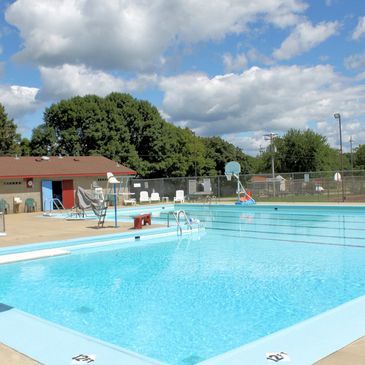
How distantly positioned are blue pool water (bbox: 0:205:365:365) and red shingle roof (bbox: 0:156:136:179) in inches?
573

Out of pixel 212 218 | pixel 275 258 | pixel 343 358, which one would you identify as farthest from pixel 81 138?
pixel 343 358

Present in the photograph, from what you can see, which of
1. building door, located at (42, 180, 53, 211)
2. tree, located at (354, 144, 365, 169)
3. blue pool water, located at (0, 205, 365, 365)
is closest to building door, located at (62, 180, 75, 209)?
Result: building door, located at (42, 180, 53, 211)

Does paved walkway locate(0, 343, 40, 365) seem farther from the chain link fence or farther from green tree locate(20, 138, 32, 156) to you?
green tree locate(20, 138, 32, 156)

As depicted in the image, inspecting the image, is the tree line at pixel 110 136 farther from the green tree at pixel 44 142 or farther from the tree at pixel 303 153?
the tree at pixel 303 153

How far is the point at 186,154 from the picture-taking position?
50.1 meters

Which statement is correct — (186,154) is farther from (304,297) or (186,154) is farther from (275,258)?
(304,297)

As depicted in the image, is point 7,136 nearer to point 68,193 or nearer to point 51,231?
point 68,193

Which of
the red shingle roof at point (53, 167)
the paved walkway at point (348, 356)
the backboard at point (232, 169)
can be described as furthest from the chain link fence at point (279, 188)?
the paved walkway at point (348, 356)

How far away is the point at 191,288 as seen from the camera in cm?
844

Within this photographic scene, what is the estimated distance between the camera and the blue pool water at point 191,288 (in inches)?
242

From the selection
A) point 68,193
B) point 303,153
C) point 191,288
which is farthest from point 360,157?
point 191,288

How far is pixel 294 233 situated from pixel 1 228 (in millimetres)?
10337

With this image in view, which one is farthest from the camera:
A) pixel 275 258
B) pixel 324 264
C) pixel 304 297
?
pixel 275 258

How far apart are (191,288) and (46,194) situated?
2050 cm
